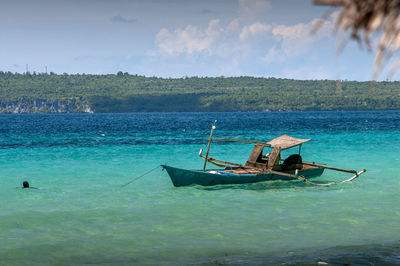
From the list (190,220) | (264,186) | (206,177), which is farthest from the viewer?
(264,186)

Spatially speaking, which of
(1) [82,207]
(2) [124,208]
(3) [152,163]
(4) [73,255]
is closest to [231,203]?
(2) [124,208]

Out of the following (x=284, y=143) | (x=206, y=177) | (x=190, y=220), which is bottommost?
(x=190, y=220)

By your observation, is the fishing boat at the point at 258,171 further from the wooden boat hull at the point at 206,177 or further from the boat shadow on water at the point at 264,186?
the boat shadow on water at the point at 264,186

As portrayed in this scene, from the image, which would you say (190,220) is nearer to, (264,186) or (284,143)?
(264,186)

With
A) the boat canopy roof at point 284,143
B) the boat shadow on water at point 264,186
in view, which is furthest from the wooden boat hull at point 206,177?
the boat canopy roof at point 284,143

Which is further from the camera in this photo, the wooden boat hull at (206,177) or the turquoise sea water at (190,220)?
the wooden boat hull at (206,177)

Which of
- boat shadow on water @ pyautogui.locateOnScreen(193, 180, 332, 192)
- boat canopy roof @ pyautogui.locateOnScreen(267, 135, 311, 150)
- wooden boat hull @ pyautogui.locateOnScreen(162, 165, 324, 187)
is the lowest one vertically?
boat shadow on water @ pyautogui.locateOnScreen(193, 180, 332, 192)

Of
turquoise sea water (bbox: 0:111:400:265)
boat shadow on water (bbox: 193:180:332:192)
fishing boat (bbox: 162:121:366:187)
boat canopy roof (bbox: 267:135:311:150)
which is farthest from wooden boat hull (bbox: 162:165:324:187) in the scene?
boat canopy roof (bbox: 267:135:311:150)

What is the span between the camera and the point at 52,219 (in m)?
17.6

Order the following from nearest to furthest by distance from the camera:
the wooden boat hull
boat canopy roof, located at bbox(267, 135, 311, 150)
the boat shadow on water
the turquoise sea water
A: the turquoise sea water < the wooden boat hull < the boat shadow on water < boat canopy roof, located at bbox(267, 135, 311, 150)

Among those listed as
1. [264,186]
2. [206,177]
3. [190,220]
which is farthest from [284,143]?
[190,220]

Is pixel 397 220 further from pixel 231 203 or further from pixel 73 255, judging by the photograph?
pixel 73 255

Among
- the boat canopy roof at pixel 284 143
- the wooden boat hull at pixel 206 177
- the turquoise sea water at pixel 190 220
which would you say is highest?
the boat canopy roof at pixel 284 143

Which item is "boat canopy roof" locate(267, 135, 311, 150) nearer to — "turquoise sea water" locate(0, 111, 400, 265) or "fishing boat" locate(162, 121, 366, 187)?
"fishing boat" locate(162, 121, 366, 187)
